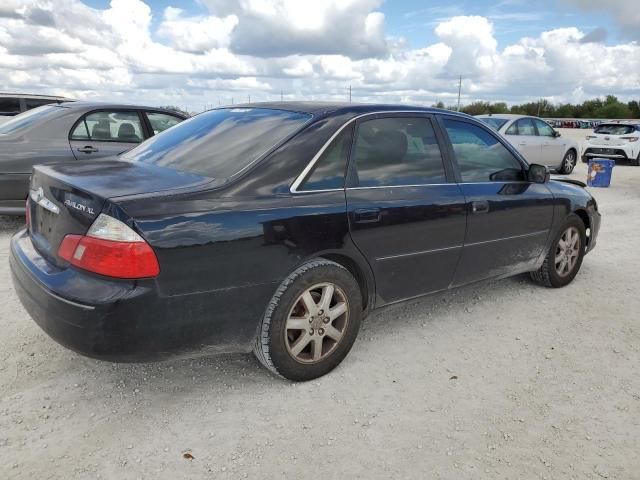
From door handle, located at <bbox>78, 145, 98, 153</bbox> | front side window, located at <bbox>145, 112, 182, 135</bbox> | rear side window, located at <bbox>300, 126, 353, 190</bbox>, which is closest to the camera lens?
rear side window, located at <bbox>300, 126, 353, 190</bbox>

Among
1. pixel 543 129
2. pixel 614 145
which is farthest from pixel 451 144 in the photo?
pixel 614 145

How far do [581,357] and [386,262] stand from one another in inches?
58.5

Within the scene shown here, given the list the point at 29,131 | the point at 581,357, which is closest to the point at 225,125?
the point at 581,357

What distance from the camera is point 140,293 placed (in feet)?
7.85

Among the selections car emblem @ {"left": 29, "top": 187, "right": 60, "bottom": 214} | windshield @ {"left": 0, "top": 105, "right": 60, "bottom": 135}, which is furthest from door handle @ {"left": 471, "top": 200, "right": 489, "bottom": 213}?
windshield @ {"left": 0, "top": 105, "right": 60, "bottom": 135}

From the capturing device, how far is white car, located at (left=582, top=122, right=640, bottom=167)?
17.1 m

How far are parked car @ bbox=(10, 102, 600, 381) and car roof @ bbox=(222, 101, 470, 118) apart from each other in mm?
15

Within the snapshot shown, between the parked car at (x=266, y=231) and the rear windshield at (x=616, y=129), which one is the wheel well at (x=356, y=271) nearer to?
the parked car at (x=266, y=231)

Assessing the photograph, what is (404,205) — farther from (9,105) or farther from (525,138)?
(525,138)

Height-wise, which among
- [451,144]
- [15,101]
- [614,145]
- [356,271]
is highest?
[15,101]

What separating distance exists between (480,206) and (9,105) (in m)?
9.72

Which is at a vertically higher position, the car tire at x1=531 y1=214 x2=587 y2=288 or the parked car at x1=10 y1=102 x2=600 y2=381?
the parked car at x1=10 y1=102 x2=600 y2=381

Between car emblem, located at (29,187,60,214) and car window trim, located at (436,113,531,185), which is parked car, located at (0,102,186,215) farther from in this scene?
car window trim, located at (436,113,531,185)

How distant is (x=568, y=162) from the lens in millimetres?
14758
